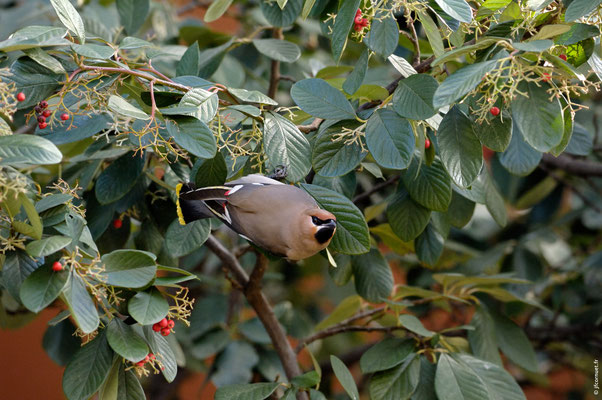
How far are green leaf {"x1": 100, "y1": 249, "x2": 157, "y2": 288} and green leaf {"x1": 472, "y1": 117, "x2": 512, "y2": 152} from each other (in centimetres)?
56

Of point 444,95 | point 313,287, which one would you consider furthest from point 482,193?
point 313,287

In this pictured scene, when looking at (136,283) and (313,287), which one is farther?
(313,287)

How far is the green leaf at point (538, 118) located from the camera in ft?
3.09

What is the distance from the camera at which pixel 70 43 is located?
0.98m

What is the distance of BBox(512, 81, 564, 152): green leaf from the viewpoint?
0.94 metres

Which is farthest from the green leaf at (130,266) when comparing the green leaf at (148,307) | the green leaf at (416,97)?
the green leaf at (416,97)

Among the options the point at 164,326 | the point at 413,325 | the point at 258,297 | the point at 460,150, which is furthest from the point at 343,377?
the point at 460,150

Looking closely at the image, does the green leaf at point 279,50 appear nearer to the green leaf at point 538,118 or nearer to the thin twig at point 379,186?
the thin twig at point 379,186

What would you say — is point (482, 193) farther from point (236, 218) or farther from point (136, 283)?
point (136, 283)

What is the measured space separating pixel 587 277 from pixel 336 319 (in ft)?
2.45

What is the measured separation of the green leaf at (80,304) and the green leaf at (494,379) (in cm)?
73

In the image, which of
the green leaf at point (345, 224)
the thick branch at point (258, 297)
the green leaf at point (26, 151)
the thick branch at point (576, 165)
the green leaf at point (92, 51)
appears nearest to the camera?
the green leaf at point (26, 151)

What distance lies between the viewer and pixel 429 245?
1416 mm

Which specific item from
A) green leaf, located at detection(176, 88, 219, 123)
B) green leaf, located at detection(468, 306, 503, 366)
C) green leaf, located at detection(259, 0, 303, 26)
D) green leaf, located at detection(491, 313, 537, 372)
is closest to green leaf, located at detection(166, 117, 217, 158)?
green leaf, located at detection(176, 88, 219, 123)
